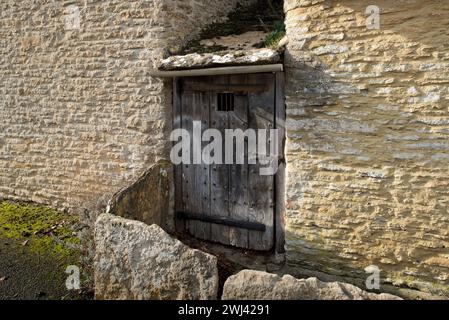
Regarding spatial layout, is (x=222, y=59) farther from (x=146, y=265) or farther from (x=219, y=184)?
(x=146, y=265)

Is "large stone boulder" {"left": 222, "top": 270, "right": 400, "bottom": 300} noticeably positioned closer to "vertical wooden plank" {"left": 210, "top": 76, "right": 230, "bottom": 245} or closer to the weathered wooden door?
the weathered wooden door

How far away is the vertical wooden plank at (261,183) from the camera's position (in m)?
4.48

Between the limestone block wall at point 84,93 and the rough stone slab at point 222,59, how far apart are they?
1.54ft

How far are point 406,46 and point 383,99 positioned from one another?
0.52 m

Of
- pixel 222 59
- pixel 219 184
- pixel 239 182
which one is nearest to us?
pixel 222 59

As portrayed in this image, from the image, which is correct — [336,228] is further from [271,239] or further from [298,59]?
[298,59]

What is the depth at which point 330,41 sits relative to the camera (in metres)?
3.90

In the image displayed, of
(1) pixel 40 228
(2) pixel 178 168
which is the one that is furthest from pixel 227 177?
(1) pixel 40 228

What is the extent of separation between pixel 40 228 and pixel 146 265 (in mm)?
3020

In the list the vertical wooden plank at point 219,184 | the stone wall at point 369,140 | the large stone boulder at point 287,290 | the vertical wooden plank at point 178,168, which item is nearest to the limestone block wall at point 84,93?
the vertical wooden plank at point 178,168

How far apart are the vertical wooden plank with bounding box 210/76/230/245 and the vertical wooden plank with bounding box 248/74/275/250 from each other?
32cm

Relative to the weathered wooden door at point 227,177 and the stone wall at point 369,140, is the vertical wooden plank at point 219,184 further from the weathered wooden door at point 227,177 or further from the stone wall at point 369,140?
the stone wall at point 369,140

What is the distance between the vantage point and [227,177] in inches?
190
